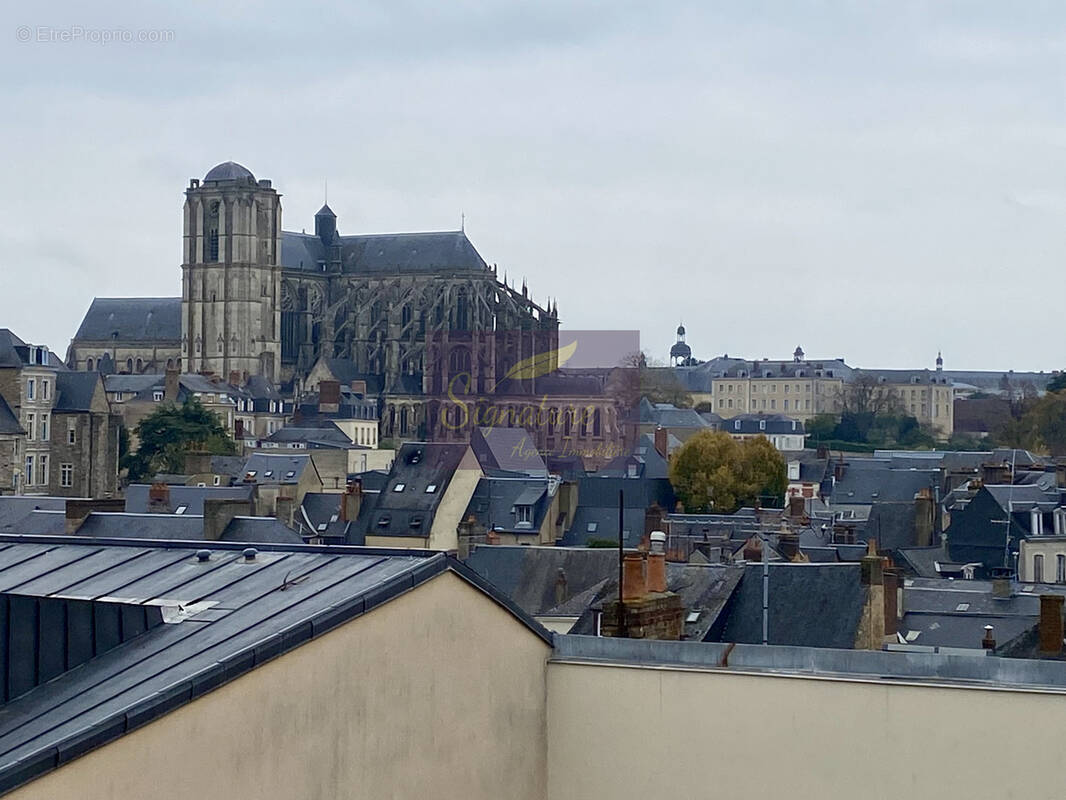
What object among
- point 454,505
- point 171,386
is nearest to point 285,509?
point 454,505

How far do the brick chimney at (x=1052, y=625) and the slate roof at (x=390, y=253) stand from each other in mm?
101941

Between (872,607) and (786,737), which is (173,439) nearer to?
(872,607)

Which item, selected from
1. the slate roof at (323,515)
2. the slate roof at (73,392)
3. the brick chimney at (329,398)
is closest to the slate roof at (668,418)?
the brick chimney at (329,398)

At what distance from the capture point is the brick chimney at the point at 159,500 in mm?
43384

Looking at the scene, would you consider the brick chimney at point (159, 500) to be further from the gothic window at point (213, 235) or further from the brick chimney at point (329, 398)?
the gothic window at point (213, 235)

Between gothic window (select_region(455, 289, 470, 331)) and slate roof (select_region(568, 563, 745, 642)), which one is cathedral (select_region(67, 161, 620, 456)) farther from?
slate roof (select_region(568, 563, 745, 642))

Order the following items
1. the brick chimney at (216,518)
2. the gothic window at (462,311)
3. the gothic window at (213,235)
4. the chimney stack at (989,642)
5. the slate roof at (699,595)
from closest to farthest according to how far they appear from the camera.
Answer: the chimney stack at (989,642), the slate roof at (699,595), the brick chimney at (216,518), the gothic window at (462,311), the gothic window at (213,235)

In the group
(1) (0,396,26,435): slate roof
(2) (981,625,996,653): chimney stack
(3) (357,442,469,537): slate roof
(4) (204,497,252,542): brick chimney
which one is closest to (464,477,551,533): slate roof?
(3) (357,442,469,537): slate roof

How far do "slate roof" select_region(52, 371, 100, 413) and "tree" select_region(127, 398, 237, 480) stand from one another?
10551 millimetres

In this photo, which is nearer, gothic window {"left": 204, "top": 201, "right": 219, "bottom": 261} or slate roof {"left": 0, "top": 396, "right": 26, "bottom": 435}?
slate roof {"left": 0, "top": 396, "right": 26, "bottom": 435}

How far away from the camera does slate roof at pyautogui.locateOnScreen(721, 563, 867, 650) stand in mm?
26172

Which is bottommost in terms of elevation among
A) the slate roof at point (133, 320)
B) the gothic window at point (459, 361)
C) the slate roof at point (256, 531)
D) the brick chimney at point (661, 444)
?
the slate roof at point (256, 531)

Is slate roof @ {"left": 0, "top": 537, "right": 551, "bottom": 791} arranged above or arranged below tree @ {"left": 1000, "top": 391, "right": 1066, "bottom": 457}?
below

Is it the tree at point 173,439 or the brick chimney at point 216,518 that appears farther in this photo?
the tree at point 173,439
